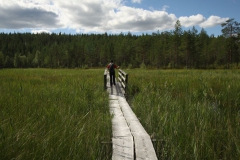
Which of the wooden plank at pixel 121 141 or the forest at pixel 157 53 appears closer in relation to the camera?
the wooden plank at pixel 121 141

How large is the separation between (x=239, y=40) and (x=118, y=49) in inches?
1803

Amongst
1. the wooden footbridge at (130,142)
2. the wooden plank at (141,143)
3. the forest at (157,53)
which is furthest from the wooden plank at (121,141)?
the forest at (157,53)

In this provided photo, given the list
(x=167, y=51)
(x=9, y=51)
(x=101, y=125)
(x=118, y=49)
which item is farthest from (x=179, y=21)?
(x=9, y=51)

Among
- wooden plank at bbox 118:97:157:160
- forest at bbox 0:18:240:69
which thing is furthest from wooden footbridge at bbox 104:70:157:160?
forest at bbox 0:18:240:69

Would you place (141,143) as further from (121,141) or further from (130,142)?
(121,141)

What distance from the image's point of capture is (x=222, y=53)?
65250 mm

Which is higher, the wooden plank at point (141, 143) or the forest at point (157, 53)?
the forest at point (157, 53)

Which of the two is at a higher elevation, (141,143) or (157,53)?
(157,53)

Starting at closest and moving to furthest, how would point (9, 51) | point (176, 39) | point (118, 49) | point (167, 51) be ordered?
point (176, 39)
point (167, 51)
point (118, 49)
point (9, 51)

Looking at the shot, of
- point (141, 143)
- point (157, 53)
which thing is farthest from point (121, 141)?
point (157, 53)

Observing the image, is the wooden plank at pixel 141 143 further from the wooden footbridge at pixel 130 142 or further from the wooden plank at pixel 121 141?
the wooden plank at pixel 121 141

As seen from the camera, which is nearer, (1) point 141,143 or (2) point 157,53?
(1) point 141,143

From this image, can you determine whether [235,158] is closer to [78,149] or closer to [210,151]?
[210,151]

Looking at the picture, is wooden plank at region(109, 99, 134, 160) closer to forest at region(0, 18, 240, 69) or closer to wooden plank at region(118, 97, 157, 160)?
wooden plank at region(118, 97, 157, 160)
